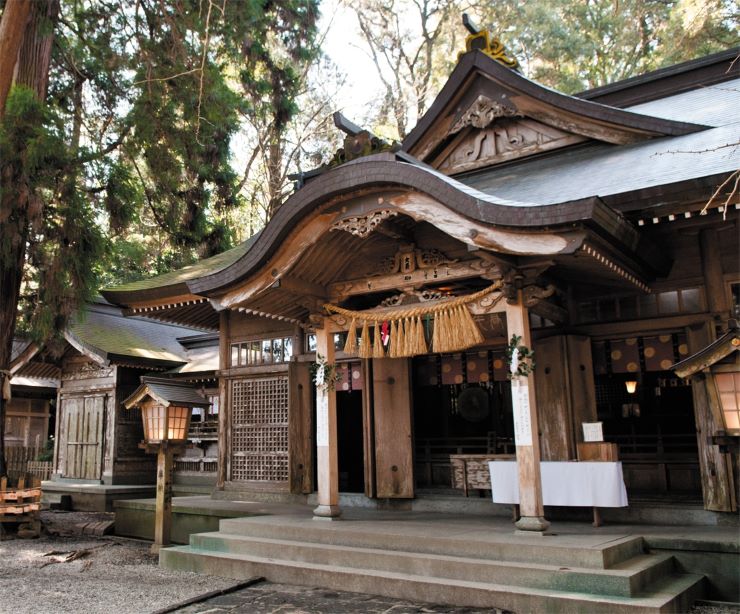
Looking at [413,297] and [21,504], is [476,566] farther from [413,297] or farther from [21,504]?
[21,504]

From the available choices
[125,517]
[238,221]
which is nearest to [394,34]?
[238,221]

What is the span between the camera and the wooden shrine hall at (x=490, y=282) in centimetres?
697

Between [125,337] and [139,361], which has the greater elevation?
[125,337]

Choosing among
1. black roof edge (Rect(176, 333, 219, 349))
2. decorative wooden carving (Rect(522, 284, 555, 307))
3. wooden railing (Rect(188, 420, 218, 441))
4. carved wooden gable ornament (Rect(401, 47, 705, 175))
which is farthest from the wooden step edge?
black roof edge (Rect(176, 333, 219, 349))

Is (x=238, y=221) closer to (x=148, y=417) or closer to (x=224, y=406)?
(x=224, y=406)

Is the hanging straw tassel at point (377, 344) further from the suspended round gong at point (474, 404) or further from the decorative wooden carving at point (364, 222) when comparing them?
the suspended round gong at point (474, 404)

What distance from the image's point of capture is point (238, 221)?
26.0m

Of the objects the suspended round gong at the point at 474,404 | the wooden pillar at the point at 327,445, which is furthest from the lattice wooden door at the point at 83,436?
the wooden pillar at the point at 327,445

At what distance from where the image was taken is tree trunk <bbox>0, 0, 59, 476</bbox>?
1012 centimetres

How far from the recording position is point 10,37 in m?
10.4

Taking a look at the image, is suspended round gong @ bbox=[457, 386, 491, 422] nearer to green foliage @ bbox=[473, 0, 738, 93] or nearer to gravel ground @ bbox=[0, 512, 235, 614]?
gravel ground @ bbox=[0, 512, 235, 614]

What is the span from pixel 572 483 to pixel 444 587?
2077 mm

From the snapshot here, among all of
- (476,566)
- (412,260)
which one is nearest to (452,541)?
(476,566)

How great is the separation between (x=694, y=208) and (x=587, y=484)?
3242mm
